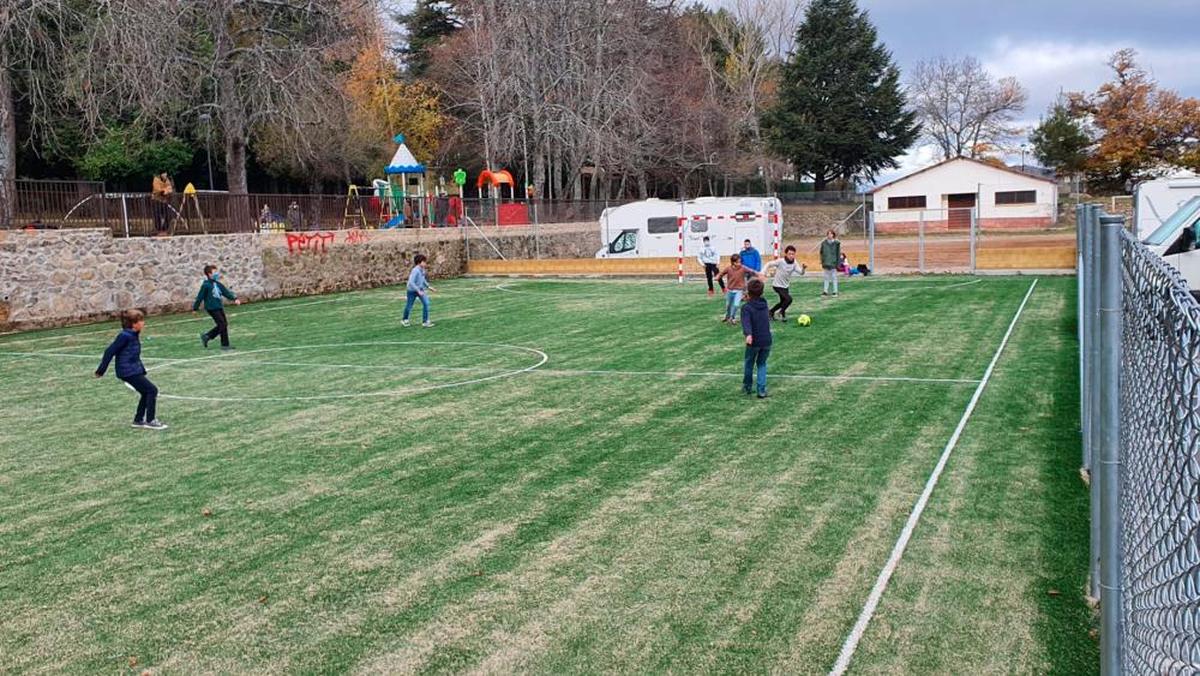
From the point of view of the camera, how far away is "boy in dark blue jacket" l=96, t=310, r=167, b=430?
36.6ft

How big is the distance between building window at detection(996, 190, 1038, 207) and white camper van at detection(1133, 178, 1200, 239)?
1493 inches

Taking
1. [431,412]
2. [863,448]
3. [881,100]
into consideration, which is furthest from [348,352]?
[881,100]

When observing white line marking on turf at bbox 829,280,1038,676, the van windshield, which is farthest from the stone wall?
the van windshield

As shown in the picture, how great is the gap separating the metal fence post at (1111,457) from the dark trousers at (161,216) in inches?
1014

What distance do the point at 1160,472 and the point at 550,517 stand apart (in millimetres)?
4967

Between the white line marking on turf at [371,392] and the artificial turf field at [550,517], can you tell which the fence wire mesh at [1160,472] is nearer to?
the artificial turf field at [550,517]

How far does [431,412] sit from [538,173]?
40.6 meters

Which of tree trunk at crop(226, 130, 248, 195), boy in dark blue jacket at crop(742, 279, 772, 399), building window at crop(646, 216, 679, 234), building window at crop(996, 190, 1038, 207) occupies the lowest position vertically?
boy in dark blue jacket at crop(742, 279, 772, 399)

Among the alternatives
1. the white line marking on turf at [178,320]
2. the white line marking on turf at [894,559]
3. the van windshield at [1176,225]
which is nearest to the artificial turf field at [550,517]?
the white line marking on turf at [894,559]

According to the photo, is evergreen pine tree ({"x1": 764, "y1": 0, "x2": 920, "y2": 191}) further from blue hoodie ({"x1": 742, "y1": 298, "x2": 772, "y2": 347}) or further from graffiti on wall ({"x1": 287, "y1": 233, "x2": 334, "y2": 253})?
blue hoodie ({"x1": 742, "y1": 298, "x2": 772, "y2": 347})

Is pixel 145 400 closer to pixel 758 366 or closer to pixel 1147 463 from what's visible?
pixel 758 366

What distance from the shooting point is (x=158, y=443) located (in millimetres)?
10602

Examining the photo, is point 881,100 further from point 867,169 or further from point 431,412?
point 431,412

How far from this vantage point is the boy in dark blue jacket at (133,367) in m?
11.2
